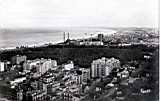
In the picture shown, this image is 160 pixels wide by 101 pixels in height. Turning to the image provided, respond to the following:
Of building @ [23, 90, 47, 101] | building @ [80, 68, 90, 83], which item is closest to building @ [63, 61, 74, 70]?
building @ [80, 68, 90, 83]

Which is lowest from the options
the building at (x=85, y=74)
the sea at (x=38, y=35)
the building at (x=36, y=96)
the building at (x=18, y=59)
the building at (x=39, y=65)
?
the building at (x=36, y=96)

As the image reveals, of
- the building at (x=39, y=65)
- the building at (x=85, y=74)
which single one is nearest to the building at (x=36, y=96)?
the building at (x=39, y=65)
